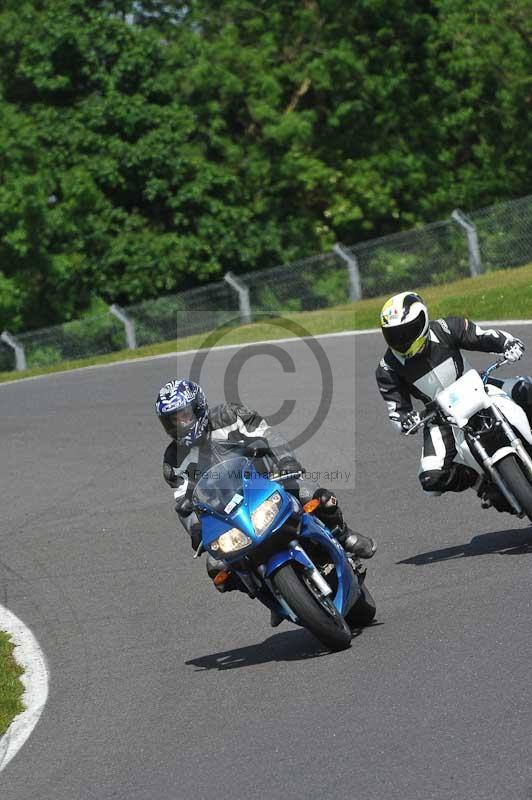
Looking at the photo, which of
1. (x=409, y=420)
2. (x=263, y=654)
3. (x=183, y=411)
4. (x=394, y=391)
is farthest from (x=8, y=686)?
(x=394, y=391)

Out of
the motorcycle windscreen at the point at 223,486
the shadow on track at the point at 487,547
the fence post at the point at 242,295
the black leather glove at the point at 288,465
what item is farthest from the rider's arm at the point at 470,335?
the fence post at the point at 242,295

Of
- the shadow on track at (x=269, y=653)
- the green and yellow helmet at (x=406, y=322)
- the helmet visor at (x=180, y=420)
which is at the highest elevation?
the green and yellow helmet at (x=406, y=322)

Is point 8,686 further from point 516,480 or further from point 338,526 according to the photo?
point 516,480

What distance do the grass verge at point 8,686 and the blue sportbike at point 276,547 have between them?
1354 mm

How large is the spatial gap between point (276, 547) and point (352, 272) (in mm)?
20734

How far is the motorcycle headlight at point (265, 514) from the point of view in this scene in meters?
7.48

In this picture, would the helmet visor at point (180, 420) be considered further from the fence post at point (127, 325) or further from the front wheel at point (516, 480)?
the fence post at point (127, 325)

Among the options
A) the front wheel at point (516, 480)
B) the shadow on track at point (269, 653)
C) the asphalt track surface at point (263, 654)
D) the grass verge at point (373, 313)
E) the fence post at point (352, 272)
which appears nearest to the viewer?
the asphalt track surface at point (263, 654)

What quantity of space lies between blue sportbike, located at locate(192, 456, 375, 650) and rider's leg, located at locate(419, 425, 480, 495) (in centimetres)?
167

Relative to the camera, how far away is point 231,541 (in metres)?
7.56

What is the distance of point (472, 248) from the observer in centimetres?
2797

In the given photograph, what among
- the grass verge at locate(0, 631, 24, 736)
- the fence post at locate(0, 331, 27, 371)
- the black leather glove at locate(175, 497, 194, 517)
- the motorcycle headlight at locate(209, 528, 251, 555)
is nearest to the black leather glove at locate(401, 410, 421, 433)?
the black leather glove at locate(175, 497, 194, 517)

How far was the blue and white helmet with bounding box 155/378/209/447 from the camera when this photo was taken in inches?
314

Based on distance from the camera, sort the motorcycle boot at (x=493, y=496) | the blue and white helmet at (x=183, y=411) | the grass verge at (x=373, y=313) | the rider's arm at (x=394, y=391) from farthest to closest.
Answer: the grass verge at (x=373, y=313) → the rider's arm at (x=394, y=391) → the motorcycle boot at (x=493, y=496) → the blue and white helmet at (x=183, y=411)
